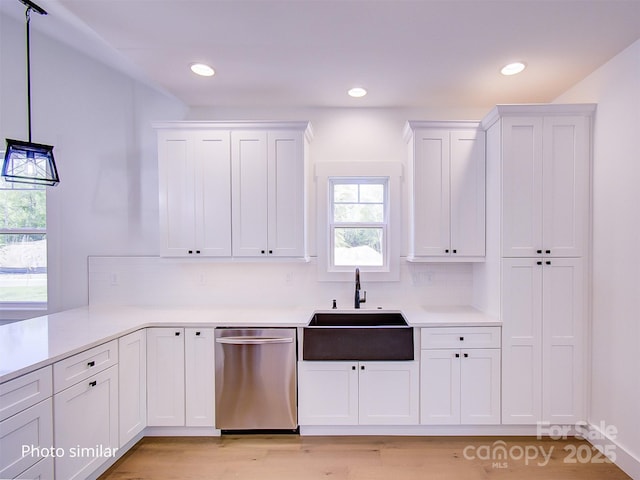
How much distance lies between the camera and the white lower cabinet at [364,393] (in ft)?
7.45

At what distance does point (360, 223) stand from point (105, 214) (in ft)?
7.85

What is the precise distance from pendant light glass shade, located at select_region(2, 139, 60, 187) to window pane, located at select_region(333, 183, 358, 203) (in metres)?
2.08

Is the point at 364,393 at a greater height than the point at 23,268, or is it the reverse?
the point at 23,268

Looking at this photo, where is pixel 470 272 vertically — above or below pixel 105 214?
below

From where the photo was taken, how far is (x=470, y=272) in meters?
2.82

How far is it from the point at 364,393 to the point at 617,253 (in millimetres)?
1947

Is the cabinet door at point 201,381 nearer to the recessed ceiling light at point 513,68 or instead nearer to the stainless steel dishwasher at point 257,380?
the stainless steel dishwasher at point 257,380

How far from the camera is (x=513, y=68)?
7.24 feet

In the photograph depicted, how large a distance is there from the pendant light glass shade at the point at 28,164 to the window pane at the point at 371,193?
231 centimetres

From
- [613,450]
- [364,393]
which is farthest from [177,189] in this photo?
[613,450]

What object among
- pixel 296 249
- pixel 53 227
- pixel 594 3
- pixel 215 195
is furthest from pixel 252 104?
pixel 594 3

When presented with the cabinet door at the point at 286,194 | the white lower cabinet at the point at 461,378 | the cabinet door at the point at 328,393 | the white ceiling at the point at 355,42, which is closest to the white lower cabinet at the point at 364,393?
the cabinet door at the point at 328,393

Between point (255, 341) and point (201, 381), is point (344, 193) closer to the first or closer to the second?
point (255, 341)

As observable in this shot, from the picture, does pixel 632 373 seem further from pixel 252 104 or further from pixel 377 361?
pixel 252 104
